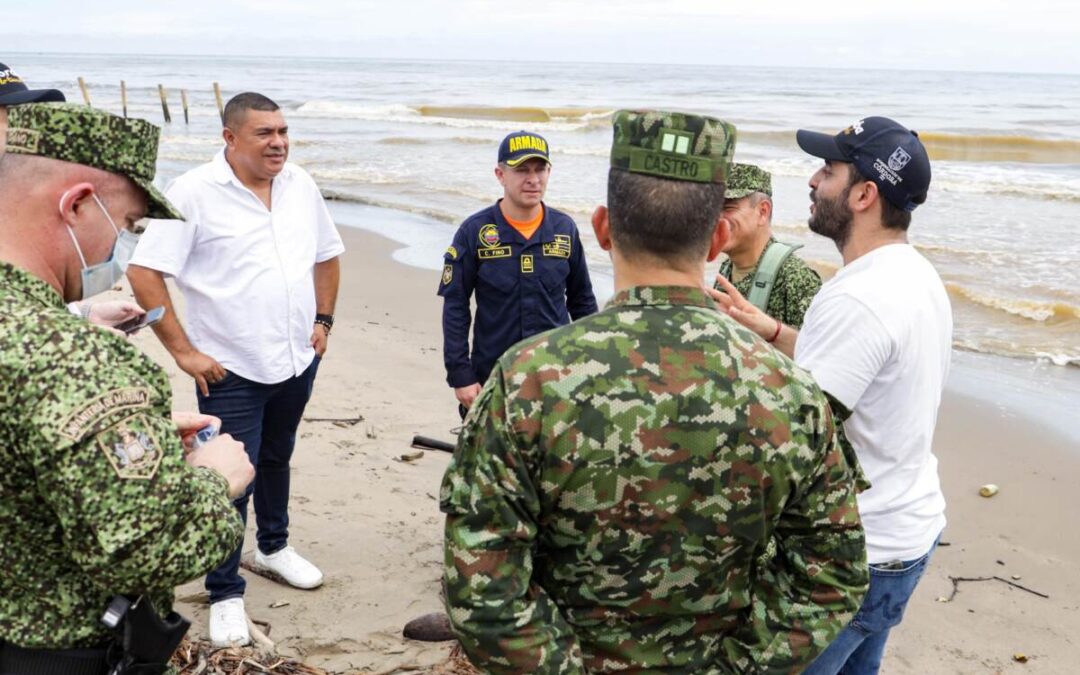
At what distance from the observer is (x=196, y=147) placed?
86.6 ft

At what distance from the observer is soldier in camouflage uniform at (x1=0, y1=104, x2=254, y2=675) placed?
1.72 meters

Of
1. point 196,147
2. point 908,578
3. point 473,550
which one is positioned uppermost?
point 473,550

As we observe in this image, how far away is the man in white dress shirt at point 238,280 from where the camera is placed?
409cm

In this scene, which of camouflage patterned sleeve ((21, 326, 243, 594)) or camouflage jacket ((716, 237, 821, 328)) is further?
camouflage jacket ((716, 237, 821, 328))

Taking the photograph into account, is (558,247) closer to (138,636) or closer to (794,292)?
(794,292)

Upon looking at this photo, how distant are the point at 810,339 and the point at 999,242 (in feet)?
46.4

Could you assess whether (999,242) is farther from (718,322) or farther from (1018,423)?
(718,322)

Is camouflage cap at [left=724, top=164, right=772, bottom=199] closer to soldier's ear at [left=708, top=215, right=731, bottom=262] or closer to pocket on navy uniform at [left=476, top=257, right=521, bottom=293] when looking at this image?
pocket on navy uniform at [left=476, top=257, right=521, bottom=293]

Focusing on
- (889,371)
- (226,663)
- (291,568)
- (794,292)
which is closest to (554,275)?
(794,292)

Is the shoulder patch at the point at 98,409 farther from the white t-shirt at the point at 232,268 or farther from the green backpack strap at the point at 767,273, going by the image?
the green backpack strap at the point at 767,273

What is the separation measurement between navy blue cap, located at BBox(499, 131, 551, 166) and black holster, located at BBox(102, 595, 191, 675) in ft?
10.3

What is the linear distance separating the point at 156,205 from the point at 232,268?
6.70 feet

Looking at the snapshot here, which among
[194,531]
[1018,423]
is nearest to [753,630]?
[194,531]

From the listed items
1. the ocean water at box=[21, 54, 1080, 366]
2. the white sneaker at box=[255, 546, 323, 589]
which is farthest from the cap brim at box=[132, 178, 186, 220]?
the ocean water at box=[21, 54, 1080, 366]
